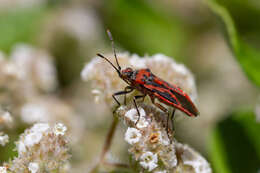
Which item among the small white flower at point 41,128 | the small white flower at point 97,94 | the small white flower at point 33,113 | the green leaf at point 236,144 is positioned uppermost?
the small white flower at point 33,113

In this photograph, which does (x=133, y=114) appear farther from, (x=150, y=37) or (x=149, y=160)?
(x=150, y=37)

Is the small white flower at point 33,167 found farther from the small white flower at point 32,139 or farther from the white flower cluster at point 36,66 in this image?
the white flower cluster at point 36,66

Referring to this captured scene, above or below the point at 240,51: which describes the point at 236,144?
below

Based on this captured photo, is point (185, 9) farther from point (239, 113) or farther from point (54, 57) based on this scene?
point (239, 113)

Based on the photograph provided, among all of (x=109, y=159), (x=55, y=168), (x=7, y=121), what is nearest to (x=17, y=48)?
(x=7, y=121)

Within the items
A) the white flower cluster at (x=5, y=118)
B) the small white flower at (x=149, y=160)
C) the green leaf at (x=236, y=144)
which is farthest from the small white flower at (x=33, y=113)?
the green leaf at (x=236, y=144)

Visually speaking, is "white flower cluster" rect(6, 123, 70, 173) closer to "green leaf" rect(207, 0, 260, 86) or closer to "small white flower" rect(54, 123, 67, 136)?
"small white flower" rect(54, 123, 67, 136)

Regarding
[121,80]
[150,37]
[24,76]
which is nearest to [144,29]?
[150,37]
